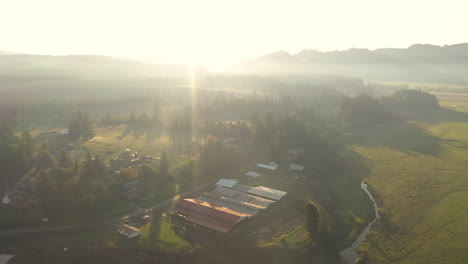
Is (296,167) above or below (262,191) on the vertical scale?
above

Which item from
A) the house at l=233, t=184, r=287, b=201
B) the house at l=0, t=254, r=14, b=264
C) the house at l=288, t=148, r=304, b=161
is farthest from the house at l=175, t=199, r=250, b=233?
the house at l=288, t=148, r=304, b=161

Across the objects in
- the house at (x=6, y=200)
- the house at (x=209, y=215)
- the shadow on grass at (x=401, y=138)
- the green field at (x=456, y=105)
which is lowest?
the house at (x=209, y=215)

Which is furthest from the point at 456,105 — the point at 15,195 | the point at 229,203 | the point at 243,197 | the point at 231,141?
the point at 15,195

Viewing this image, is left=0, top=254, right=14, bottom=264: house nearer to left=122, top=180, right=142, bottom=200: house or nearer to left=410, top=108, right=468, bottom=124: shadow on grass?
left=122, top=180, right=142, bottom=200: house

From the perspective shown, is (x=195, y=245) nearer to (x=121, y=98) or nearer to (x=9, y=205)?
(x=9, y=205)

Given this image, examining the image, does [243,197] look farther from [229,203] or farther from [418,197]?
[418,197]

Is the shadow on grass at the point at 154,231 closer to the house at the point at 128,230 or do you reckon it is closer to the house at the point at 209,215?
the house at the point at 128,230

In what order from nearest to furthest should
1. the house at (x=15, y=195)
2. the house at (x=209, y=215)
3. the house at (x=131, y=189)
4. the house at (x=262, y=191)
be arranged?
the house at (x=209, y=215) < the house at (x=15, y=195) < the house at (x=131, y=189) < the house at (x=262, y=191)

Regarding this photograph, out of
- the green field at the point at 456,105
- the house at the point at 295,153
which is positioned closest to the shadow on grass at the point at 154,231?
the house at the point at 295,153
